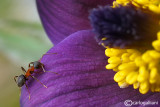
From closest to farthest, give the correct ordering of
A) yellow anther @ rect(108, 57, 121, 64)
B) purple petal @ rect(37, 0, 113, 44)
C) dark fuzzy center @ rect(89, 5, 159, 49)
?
1. dark fuzzy center @ rect(89, 5, 159, 49)
2. yellow anther @ rect(108, 57, 121, 64)
3. purple petal @ rect(37, 0, 113, 44)

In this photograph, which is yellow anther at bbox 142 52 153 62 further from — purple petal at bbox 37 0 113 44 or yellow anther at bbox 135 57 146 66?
purple petal at bbox 37 0 113 44

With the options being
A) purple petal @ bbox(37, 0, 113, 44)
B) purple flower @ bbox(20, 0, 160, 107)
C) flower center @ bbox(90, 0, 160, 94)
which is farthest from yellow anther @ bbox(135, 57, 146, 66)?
purple petal @ bbox(37, 0, 113, 44)

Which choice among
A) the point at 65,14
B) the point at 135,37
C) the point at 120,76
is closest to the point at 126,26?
the point at 135,37

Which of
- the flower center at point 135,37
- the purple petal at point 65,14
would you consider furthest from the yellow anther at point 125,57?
the purple petal at point 65,14

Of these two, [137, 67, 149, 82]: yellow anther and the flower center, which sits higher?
the flower center

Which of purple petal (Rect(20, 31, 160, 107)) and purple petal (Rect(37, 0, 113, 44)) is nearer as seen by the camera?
purple petal (Rect(20, 31, 160, 107))

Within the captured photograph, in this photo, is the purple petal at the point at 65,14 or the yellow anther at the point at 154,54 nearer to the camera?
the yellow anther at the point at 154,54

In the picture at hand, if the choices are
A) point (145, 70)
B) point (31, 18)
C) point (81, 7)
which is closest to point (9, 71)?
point (31, 18)

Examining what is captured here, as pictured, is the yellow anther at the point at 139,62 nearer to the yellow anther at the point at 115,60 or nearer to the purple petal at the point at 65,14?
the yellow anther at the point at 115,60
